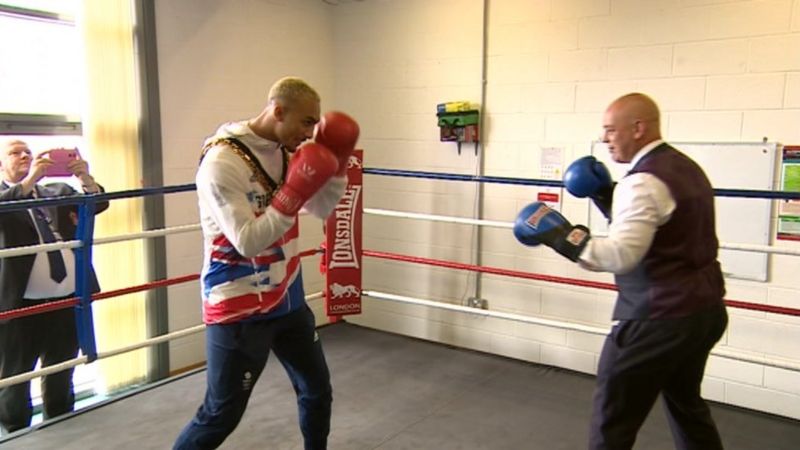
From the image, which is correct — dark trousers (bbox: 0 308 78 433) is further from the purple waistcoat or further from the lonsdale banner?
the purple waistcoat

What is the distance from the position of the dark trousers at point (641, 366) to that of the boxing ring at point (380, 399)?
0.90 meters

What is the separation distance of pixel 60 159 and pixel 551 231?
225 centimetres

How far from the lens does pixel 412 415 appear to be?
293 cm

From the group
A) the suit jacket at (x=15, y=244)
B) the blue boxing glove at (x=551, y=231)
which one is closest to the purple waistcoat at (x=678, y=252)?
the blue boxing glove at (x=551, y=231)

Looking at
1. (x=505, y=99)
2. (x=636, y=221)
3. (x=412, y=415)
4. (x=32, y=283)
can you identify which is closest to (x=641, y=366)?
(x=636, y=221)

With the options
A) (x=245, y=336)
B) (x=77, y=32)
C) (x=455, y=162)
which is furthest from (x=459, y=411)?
(x=77, y=32)

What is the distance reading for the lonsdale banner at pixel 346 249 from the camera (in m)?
3.60

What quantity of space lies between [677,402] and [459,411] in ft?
4.03

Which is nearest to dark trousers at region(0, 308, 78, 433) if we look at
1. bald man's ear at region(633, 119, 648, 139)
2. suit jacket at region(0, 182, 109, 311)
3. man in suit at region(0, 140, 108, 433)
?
man in suit at region(0, 140, 108, 433)

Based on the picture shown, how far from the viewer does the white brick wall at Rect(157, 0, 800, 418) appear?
313 cm

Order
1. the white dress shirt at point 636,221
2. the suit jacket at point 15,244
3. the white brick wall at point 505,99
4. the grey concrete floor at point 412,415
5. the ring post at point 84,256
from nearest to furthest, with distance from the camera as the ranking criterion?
the white dress shirt at point 636,221
the ring post at point 84,256
the grey concrete floor at point 412,415
the suit jacket at point 15,244
the white brick wall at point 505,99

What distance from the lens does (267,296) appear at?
1853mm

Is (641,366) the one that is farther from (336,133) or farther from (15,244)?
(15,244)

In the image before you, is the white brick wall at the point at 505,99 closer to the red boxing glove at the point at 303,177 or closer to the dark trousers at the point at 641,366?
the dark trousers at the point at 641,366
